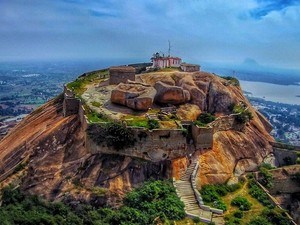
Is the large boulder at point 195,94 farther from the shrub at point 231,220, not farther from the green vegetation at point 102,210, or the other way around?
the shrub at point 231,220

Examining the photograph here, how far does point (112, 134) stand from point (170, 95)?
8115 millimetres

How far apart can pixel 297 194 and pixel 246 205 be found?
648 centimetres

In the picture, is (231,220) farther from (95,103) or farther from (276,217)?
(95,103)

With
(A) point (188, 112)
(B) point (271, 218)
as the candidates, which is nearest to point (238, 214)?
(B) point (271, 218)

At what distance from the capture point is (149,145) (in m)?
28.9

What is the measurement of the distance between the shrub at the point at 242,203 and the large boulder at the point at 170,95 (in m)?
10.7

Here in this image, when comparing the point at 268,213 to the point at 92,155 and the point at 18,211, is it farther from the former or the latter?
the point at 18,211

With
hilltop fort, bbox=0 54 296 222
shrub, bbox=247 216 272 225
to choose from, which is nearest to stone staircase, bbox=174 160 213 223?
hilltop fort, bbox=0 54 296 222

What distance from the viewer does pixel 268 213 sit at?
2634cm

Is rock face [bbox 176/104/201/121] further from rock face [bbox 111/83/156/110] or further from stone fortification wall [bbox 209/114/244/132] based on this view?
rock face [bbox 111/83/156/110]

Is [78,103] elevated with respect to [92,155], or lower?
elevated

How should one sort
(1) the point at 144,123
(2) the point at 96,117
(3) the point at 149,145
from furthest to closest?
(2) the point at 96,117 → (1) the point at 144,123 → (3) the point at 149,145

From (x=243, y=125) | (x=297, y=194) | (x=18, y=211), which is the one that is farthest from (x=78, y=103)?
(x=297, y=194)

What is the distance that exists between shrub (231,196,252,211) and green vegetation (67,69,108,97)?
17.8m
